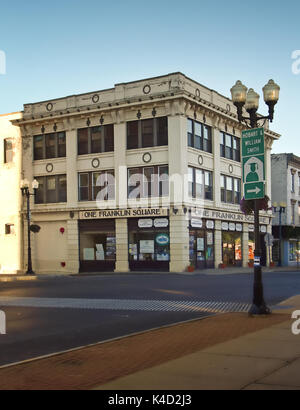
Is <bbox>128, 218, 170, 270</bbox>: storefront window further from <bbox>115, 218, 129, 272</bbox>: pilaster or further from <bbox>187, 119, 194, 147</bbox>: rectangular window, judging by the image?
<bbox>187, 119, 194, 147</bbox>: rectangular window

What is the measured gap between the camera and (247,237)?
156 ft

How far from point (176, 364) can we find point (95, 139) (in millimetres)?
35955

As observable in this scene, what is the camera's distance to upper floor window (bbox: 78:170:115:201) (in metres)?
41.7

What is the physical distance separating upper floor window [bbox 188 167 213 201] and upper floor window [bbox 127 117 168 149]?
3.07m

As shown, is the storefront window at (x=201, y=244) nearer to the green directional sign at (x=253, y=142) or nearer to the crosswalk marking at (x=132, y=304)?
the crosswalk marking at (x=132, y=304)

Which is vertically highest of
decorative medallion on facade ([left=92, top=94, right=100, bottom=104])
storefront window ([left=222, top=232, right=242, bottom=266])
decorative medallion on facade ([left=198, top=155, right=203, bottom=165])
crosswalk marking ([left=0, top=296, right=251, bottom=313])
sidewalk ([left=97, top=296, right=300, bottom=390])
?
decorative medallion on facade ([left=92, top=94, right=100, bottom=104])

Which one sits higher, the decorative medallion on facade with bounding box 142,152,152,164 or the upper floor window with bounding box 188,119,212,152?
the upper floor window with bounding box 188,119,212,152

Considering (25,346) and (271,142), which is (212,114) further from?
(25,346)

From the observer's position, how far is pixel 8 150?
46.6 meters

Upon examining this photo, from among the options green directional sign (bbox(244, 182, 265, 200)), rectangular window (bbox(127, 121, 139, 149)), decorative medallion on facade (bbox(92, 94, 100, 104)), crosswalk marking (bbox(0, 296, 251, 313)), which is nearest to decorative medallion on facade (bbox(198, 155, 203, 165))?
rectangular window (bbox(127, 121, 139, 149))

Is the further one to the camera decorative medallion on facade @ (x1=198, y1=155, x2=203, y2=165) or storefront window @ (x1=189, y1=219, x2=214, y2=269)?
decorative medallion on facade @ (x1=198, y1=155, x2=203, y2=165)

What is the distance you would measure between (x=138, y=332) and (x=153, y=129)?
98.7 ft

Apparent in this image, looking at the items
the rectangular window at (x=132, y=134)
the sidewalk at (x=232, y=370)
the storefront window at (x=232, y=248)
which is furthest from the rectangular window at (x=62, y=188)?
the sidewalk at (x=232, y=370)

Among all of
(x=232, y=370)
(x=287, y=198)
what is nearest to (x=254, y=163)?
(x=232, y=370)
